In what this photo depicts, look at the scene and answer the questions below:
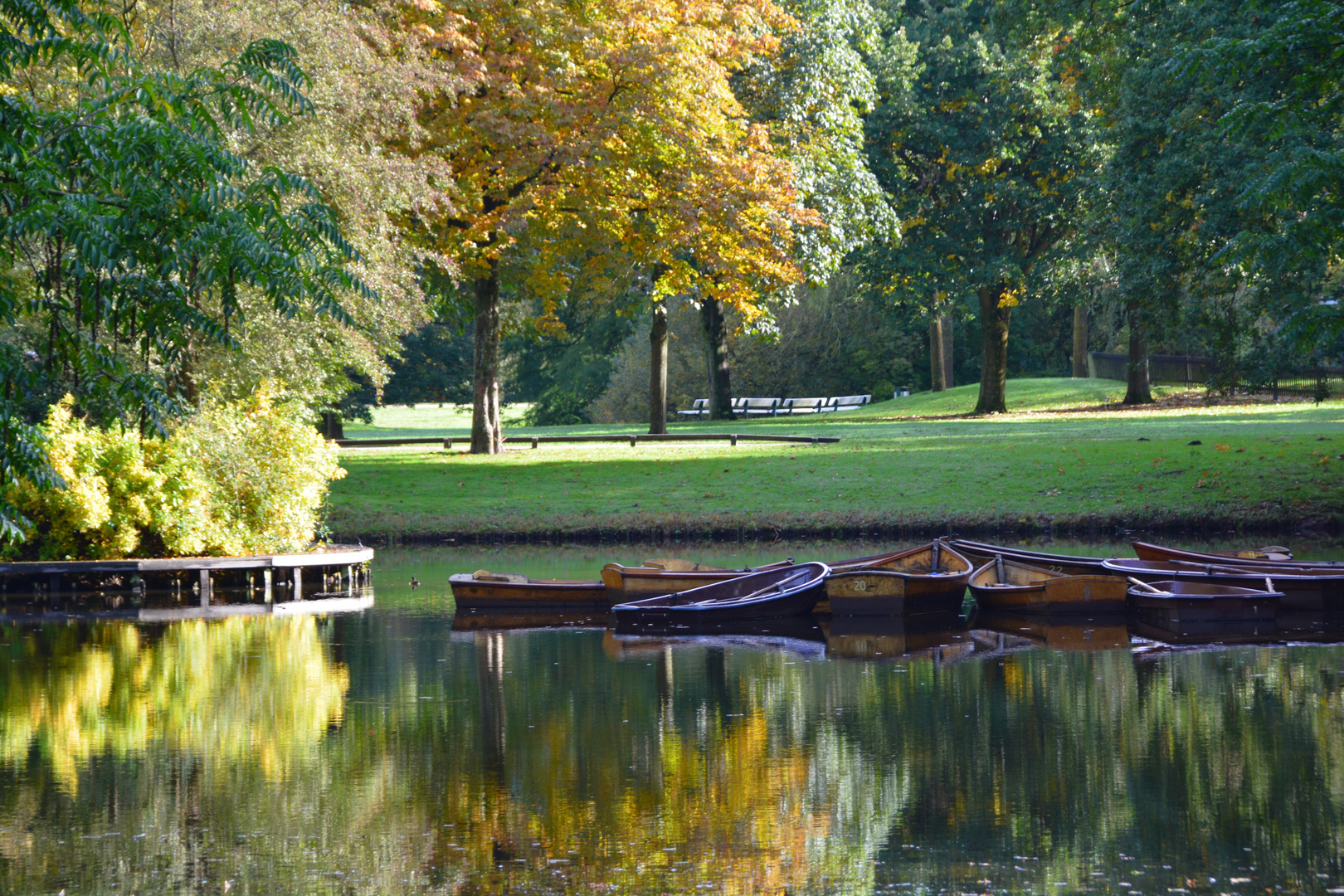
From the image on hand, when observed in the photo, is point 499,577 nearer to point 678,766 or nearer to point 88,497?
point 88,497

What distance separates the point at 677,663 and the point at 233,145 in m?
12.1

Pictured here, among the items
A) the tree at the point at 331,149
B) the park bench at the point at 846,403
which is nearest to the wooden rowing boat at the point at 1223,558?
the tree at the point at 331,149

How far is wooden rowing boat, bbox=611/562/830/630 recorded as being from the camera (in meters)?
15.0

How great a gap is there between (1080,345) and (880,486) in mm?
32522

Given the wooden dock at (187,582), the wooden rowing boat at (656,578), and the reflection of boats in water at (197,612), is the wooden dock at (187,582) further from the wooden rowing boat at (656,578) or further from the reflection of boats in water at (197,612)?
the wooden rowing boat at (656,578)

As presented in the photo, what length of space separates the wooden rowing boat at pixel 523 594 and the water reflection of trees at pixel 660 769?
2874mm

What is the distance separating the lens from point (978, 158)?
1582 inches

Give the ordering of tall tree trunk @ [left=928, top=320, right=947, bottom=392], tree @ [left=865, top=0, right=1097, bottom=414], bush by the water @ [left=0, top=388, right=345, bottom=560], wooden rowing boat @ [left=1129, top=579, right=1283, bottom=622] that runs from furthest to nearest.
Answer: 1. tall tree trunk @ [left=928, top=320, right=947, bottom=392]
2. tree @ [left=865, top=0, right=1097, bottom=414]
3. bush by the water @ [left=0, top=388, right=345, bottom=560]
4. wooden rowing boat @ [left=1129, top=579, right=1283, bottom=622]

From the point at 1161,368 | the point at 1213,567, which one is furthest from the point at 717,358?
the point at 1213,567

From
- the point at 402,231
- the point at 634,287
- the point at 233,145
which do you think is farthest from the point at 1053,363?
the point at 233,145

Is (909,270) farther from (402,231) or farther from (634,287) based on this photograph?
(402,231)

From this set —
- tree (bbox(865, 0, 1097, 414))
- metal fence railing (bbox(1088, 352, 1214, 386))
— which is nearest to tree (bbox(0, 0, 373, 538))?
tree (bbox(865, 0, 1097, 414))

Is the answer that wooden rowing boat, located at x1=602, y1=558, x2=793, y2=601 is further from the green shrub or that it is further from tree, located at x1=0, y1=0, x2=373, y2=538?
the green shrub

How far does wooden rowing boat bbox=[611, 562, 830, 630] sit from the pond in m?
0.77
